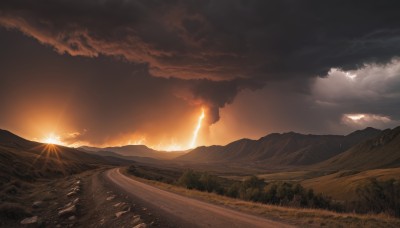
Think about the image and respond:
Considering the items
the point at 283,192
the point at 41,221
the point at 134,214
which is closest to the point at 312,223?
the point at 134,214

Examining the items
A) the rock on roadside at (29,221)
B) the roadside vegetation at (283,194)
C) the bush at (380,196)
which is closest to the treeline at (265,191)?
the roadside vegetation at (283,194)

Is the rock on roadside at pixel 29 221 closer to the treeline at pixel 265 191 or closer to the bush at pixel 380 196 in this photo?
the treeline at pixel 265 191

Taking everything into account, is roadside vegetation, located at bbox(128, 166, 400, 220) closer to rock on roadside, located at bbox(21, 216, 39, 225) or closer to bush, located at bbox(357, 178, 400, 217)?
bush, located at bbox(357, 178, 400, 217)

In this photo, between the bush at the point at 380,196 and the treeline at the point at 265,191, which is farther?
the bush at the point at 380,196

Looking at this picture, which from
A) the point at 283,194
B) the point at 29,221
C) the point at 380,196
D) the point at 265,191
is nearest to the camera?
the point at 29,221

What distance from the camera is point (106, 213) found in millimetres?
20578

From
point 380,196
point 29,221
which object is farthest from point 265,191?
point 29,221

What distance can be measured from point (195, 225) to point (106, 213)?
7.84 meters

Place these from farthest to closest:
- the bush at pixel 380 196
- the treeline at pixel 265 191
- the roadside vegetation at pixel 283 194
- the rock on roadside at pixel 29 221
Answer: the bush at pixel 380 196
the treeline at pixel 265 191
the roadside vegetation at pixel 283 194
the rock on roadside at pixel 29 221

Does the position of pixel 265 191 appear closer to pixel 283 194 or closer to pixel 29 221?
pixel 283 194

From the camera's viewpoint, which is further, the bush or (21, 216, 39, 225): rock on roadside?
the bush

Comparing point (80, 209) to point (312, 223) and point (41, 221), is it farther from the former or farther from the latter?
point (312, 223)

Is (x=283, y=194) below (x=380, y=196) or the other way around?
the other way around

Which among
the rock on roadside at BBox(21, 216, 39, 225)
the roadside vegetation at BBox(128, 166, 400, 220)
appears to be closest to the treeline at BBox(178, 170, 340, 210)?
the roadside vegetation at BBox(128, 166, 400, 220)
